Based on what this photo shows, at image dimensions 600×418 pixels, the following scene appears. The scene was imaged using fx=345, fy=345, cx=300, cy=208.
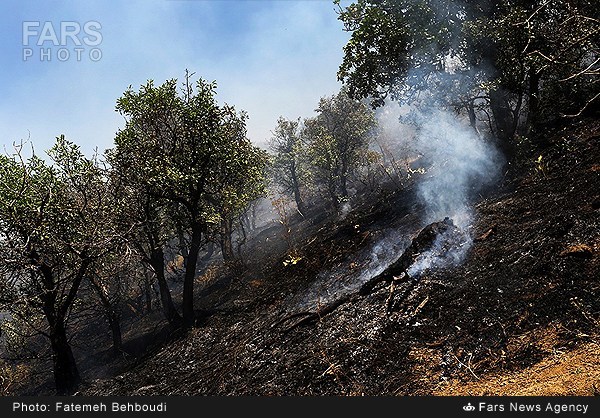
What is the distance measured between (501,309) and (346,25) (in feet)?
55.1

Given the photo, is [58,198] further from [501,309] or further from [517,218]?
[517,218]

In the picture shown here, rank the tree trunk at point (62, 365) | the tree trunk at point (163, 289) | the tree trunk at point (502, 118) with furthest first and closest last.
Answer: the tree trunk at point (502, 118) < the tree trunk at point (163, 289) < the tree trunk at point (62, 365)

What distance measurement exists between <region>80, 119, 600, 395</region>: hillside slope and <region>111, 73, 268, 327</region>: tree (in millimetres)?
5835

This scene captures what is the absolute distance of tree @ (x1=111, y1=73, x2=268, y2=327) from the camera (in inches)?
625

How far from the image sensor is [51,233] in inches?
492

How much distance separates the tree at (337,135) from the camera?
38469mm

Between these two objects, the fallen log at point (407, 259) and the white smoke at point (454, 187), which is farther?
the white smoke at point (454, 187)

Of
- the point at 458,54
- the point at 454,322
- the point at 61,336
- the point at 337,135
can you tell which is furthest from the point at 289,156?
the point at 454,322

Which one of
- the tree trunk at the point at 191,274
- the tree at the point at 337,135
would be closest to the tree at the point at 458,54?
the tree trunk at the point at 191,274

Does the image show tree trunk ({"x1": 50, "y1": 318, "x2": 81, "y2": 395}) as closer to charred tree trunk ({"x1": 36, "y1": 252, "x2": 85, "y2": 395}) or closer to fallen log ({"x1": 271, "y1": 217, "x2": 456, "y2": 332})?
charred tree trunk ({"x1": 36, "y1": 252, "x2": 85, "y2": 395})

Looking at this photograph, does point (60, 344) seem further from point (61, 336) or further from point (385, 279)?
point (385, 279)

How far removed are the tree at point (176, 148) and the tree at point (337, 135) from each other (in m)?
21.5

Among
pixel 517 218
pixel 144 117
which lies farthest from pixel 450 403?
pixel 144 117

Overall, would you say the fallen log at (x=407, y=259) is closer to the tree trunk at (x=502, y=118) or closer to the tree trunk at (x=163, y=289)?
the tree trunk at (x=502, y=118)
